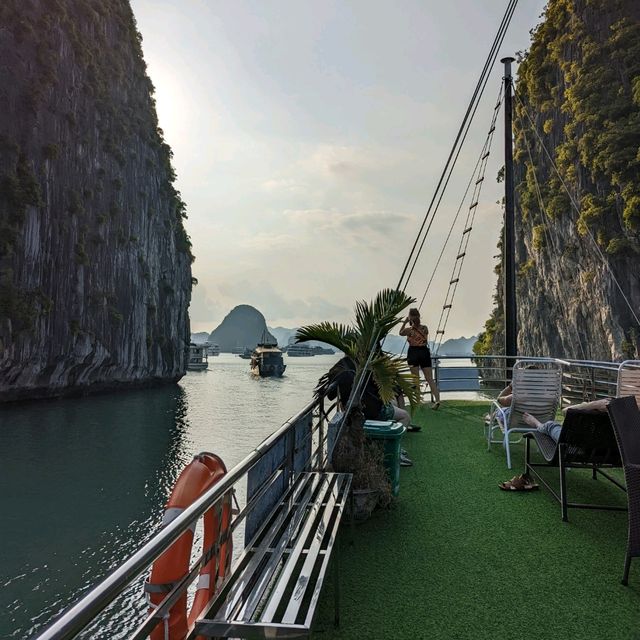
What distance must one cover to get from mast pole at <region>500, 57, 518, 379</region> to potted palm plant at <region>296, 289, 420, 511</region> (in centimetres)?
656

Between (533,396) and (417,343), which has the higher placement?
(417,343)

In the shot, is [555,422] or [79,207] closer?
[555,422]

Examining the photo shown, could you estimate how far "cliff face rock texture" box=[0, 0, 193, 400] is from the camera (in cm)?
3067

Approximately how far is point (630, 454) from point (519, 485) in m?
2.11

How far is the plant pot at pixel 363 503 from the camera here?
14.0 ft

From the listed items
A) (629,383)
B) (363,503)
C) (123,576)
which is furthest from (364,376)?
(123,576)

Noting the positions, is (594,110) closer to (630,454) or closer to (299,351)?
(630,454)

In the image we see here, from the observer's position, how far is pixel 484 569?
11.4 feet

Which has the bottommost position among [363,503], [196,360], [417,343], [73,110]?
[363,503]

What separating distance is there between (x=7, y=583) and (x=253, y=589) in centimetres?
1033

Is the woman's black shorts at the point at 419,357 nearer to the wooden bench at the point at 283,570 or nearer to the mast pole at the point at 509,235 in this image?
the mast pole at the point at 509,235

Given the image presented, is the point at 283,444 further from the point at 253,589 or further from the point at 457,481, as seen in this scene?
the point at 457,481

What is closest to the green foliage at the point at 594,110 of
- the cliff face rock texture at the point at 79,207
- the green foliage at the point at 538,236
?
the green foliage at the point at 538,236

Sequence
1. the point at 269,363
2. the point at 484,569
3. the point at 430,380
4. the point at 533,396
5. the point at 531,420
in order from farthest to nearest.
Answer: the point at 269,363, the point at 430,380, the point at 533,396, the point at 531,420, the point at 484,569
